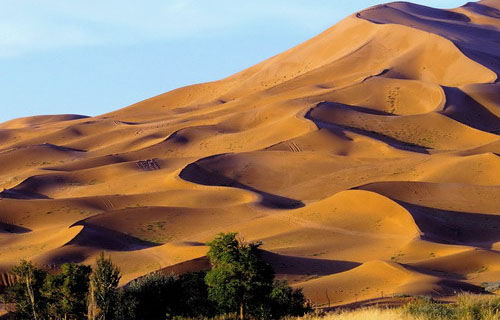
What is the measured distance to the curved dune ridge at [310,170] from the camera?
1349 inches

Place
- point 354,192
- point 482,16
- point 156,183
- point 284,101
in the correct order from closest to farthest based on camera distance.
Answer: point 354,192
point 156,183
point 284,101
point 482,16

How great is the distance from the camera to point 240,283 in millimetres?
20969

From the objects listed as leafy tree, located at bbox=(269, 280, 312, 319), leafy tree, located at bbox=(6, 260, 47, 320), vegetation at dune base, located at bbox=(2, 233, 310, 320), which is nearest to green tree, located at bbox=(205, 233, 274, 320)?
vegetation at dune base, located at bbox=(2, 233, 310, 320)

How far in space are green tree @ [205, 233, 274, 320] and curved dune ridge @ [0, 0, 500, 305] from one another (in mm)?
6054

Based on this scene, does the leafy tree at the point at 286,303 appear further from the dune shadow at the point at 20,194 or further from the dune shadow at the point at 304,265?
the dune shadow at the point at 20,194

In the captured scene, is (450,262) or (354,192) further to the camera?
(354,192)

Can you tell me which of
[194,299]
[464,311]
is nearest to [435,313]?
[464,311]

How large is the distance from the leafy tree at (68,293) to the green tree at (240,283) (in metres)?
3.06

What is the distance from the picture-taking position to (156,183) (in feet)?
171

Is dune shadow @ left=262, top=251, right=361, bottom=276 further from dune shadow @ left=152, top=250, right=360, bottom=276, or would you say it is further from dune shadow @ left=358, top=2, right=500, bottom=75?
dune shadow @ left=358, top=2, right=500, bottom=75

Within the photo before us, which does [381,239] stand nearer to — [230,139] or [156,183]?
[156,183]

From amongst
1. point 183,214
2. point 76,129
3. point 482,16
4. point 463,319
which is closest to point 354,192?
point 183,214

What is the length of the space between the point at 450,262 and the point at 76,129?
52.6 meters

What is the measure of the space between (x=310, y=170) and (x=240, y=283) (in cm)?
3322
